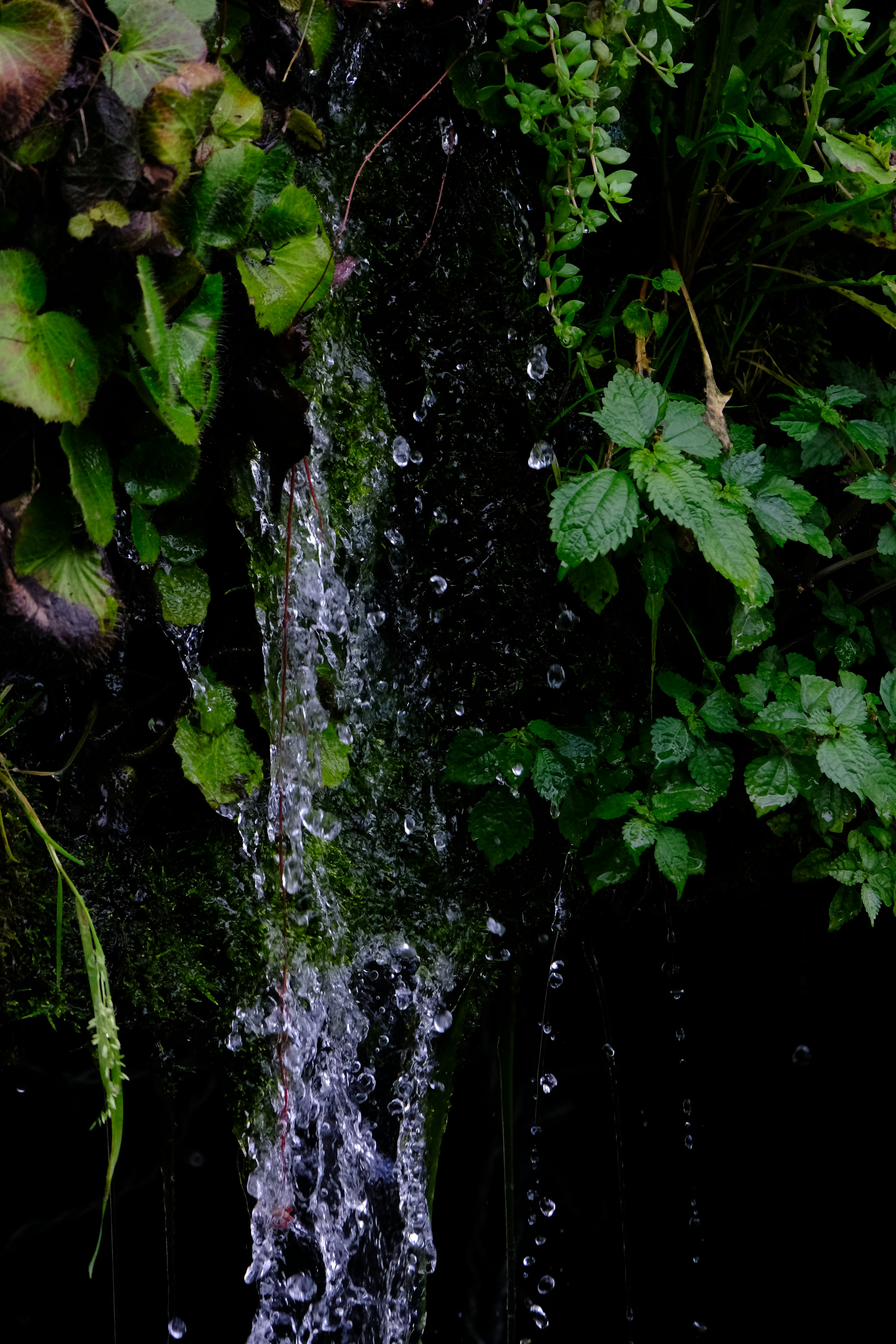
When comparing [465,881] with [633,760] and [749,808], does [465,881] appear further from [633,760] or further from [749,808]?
[749,808]

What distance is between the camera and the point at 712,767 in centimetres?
136

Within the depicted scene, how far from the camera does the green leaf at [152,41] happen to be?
87cm

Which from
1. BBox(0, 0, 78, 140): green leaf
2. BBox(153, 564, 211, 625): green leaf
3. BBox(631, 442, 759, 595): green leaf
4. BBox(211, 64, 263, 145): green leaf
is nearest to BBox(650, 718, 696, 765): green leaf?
BBox(631, 442, 759, 595): green leaf

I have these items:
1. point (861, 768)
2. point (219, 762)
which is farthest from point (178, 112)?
point (861, 768)

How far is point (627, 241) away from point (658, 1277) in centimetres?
174

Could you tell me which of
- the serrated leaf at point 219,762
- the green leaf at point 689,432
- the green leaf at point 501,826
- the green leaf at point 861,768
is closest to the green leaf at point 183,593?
the serrated leaf at point 219,762

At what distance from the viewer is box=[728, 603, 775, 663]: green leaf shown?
1364mm

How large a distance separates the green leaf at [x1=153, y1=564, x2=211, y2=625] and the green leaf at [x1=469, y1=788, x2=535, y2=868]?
1.62 ft

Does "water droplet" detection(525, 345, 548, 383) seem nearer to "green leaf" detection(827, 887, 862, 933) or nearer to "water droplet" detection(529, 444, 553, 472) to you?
"water droplet" detection(529, 444, 553, 472)

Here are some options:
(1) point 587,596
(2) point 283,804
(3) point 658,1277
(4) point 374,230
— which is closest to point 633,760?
(1) point 587,596

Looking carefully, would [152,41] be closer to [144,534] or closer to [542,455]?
[144,534]

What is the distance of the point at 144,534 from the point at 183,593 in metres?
0.10

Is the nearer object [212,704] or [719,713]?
[212,704]

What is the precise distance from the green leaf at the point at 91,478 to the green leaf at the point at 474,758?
2.04ft
